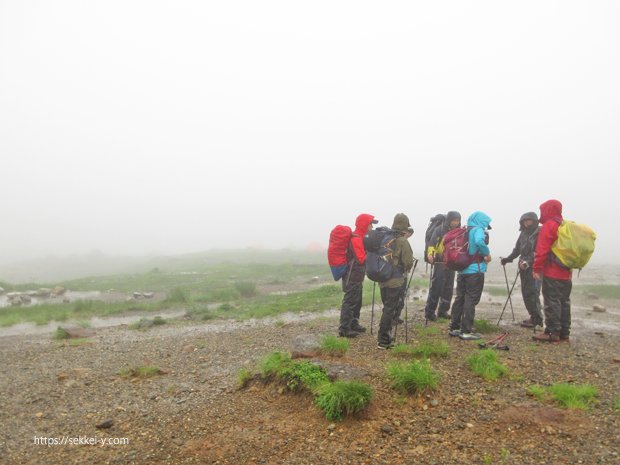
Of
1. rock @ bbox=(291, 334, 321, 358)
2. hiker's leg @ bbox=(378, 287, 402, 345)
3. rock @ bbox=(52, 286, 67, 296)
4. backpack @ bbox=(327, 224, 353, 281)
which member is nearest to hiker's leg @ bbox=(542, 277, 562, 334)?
hiker's leg @ bbox=(378, 287, 402, 345)

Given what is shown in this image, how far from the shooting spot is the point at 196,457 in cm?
566

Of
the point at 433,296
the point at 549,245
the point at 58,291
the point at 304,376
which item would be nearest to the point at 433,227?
the point at 433,296

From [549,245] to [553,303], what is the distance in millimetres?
1423

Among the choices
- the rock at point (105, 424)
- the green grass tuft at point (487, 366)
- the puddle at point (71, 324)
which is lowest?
the puddle at point (71, 324)

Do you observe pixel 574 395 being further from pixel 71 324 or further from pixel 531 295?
pixel 71 324

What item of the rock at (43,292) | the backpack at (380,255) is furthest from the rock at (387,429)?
the rock at (43,292)

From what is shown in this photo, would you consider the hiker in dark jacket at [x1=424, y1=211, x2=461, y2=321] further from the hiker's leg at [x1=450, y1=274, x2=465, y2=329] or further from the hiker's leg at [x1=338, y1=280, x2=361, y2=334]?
the hiker's leg at [x1=338, y1=280, x2=361, y2=334]

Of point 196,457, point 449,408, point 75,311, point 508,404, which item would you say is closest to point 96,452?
point 196,457

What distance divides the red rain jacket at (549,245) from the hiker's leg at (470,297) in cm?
136

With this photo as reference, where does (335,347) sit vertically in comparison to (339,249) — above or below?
below

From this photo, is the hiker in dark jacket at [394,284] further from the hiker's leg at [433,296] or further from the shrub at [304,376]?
the hiker's leg at [433,296]

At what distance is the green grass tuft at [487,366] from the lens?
7406mm

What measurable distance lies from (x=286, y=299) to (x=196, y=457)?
1653 cm

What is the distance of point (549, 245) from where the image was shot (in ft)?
32.3
